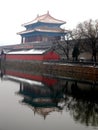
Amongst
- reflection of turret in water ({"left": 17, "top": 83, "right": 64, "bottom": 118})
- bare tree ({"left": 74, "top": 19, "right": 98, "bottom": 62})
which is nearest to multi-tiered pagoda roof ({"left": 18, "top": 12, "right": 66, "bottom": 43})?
bare tree ({"left": 74, "top": 19, "right": 98, "bottom": 62})

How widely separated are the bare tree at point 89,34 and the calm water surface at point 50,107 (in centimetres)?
797

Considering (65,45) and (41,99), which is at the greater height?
(65,45)

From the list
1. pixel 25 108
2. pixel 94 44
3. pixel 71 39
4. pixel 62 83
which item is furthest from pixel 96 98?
pixel 71 39

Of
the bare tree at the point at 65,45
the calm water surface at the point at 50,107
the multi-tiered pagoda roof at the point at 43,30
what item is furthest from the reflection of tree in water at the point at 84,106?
the multi-tiered pagoda roof at the point at 43,30

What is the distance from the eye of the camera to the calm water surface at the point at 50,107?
1214 centimetres

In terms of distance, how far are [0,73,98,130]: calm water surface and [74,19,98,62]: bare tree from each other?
797cm

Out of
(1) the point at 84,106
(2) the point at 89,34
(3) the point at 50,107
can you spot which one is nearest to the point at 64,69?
(2) the point at 89,34

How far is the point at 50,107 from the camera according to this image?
1534 centimetres

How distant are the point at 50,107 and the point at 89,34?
53.9 feet

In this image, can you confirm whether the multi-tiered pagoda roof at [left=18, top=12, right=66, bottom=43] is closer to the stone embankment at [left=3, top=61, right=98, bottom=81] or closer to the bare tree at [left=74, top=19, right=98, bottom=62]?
the stone embankment at [left=3, top=61, right=98, bottom=81]

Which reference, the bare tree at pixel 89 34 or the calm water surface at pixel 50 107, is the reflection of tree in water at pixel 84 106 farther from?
the bare tree at pixel 89 34

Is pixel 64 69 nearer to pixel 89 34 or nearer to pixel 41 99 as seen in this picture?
pixel 89 34

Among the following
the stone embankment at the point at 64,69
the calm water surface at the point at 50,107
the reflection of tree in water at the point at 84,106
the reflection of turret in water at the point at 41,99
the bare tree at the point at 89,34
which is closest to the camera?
the calm water surface at the point at 50,107

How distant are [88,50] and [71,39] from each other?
3746 millimetres
